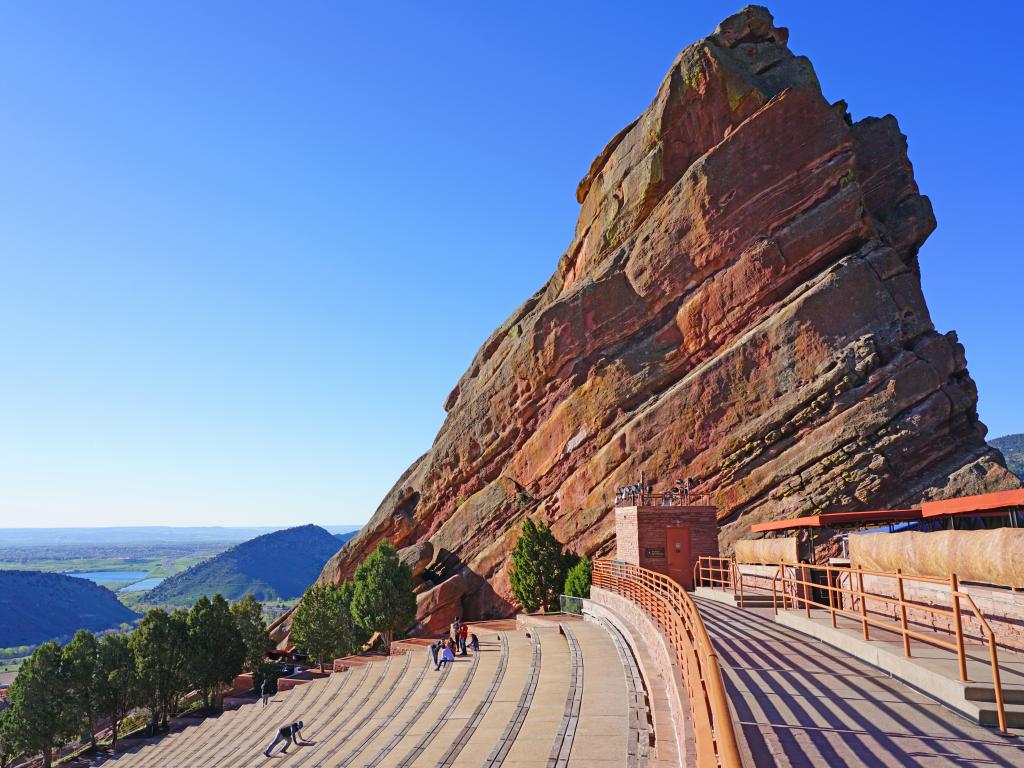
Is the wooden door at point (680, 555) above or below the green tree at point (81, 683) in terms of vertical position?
above

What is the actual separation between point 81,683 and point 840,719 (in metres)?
53.9

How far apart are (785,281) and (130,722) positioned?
57.5 metres

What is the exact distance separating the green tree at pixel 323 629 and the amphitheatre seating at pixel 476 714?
13.9 metres

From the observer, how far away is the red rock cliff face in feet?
120

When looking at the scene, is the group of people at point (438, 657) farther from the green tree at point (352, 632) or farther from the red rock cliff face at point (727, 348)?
the green tree at point (352, 632)

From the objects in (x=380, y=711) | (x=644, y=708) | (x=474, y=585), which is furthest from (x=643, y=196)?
(x=644, y=708)

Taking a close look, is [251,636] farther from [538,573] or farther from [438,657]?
[438,657]

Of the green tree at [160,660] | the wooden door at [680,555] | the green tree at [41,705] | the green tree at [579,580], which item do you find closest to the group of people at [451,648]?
the green tree at [579,580]

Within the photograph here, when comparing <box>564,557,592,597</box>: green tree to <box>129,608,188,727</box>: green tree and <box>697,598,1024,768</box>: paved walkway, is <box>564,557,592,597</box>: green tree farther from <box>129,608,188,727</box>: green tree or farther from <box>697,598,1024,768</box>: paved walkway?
<box>129,608,188,727</box>: green tree

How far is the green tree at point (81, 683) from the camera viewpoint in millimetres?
46469

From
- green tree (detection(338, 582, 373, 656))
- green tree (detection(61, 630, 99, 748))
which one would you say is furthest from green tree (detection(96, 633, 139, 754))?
green tree (detection(338, 582, 373, 656))

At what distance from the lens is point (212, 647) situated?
159ft

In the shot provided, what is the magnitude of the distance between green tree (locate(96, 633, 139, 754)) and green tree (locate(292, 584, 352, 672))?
10998 mm

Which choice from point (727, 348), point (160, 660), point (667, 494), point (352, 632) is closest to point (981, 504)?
point (667, 494)
